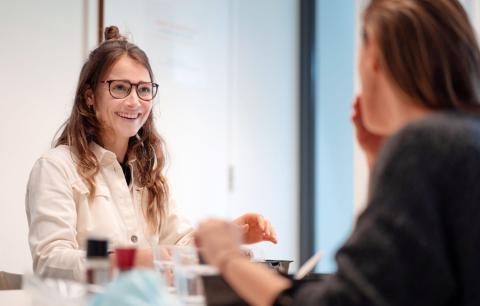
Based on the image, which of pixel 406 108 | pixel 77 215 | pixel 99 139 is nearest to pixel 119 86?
pixel 99 139

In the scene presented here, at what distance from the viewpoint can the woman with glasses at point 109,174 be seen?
1966 millimetres

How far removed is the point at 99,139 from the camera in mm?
2328

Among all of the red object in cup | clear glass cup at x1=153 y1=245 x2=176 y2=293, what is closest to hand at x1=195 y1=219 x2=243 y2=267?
the red object in cup

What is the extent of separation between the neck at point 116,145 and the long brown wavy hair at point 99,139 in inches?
0.9

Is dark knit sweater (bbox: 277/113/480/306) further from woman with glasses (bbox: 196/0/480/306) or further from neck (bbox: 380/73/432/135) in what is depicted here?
neck (bbox: 380/73/432/135)

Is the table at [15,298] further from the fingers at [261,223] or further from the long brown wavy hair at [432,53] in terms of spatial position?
the long brown wavy hair at [432,53]

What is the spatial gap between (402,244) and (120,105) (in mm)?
Answer: 1563

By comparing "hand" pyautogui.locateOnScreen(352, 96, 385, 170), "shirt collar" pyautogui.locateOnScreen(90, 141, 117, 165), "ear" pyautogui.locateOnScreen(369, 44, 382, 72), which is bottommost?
"shirt collar" pyautogui.locateOnScreen(90, 141, 117, 165)

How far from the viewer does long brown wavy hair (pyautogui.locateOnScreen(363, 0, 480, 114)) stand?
100 cm

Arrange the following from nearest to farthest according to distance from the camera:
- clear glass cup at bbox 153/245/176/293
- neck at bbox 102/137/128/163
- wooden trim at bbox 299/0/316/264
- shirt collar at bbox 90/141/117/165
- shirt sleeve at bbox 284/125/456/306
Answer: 1. shirt sleeve at bbox 284/125/456/306
2. clear glass cup at bbox 153/245/176/293
3. shirt collar at bbox 90/141/117/165
4. neck at bbox 102/137/128/163
5. wooden trim at bbox 299/0/316/264

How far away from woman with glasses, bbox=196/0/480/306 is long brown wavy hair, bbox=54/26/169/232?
50.0 inches

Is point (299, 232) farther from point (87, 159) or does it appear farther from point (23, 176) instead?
point (87, 159)

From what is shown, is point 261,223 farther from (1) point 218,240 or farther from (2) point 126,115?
(1) point 218,240

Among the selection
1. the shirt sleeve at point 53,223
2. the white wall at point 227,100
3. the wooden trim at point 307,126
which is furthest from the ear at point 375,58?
the wooden trim at point 307,126
